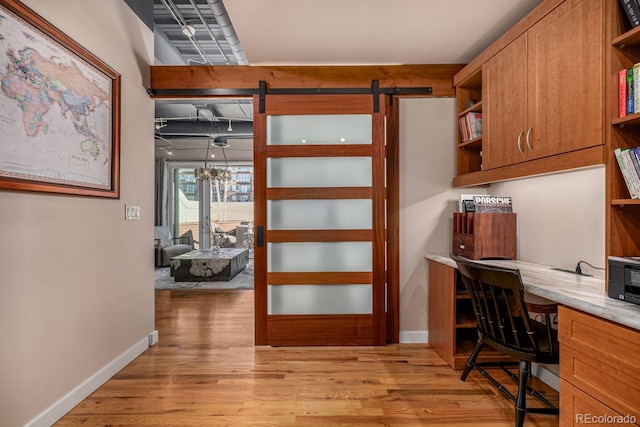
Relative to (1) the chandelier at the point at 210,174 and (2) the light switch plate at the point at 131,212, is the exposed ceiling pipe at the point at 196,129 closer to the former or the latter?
(1) the chandelier at the point at 210,174

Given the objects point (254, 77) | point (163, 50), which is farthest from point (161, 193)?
point (254, 77)

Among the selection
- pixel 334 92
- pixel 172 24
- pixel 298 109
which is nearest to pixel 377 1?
pixel 334 92

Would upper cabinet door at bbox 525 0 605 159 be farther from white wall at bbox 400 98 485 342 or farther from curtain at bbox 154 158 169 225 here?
curtain at bbox 154 158 169 225

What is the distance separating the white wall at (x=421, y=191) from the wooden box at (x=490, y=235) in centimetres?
46

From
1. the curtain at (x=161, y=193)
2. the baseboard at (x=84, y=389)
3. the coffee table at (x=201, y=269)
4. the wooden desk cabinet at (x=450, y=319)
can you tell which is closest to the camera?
the baseboard at (x=84, y=389)

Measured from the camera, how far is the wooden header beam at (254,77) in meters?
2.93

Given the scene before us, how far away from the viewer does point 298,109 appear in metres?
2.91

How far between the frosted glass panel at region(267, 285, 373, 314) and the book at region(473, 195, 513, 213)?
1.16 metres

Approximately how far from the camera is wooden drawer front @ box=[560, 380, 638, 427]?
4.09ft

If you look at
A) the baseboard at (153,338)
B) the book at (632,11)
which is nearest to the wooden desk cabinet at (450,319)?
the book at (632,11)

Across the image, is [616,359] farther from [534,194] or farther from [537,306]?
[534,194]

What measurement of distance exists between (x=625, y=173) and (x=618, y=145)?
0.15 metres

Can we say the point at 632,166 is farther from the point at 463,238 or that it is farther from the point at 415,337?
the point at 415,337

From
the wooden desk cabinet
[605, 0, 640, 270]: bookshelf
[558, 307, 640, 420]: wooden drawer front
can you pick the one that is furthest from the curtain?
[605, 0, 640, 270]: bookshelf
